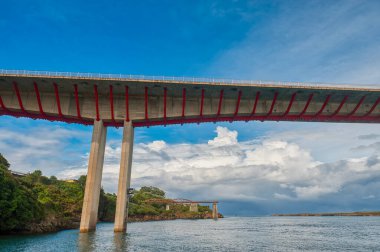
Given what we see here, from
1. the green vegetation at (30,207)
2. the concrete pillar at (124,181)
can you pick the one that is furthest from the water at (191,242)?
the green vegetation at (30,207)

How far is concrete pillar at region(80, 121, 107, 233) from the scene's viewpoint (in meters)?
41.8

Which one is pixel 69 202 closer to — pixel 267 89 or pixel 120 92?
pixel 120 92

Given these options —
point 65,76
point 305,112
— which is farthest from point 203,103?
point 65,76

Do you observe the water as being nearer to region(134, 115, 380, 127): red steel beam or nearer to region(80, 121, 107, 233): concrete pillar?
region(80, 121, 107, 233): concrete pillar

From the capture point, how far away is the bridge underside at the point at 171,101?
42938 mm

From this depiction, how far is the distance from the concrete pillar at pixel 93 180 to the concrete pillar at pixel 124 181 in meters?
3.28

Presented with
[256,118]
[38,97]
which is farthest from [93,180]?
[256,118]

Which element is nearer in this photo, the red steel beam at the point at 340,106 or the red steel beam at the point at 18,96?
the red steel beam at the point at 18,96

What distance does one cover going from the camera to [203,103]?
4631cm

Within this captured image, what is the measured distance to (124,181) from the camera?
42969 millimetres

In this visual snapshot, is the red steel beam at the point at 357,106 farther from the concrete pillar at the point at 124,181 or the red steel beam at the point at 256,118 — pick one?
the concrete pillar at the point at 124,181

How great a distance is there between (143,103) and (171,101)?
417 centimetres

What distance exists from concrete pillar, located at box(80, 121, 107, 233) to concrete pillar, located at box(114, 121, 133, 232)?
328 cm

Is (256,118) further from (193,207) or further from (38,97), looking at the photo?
(193,207)
